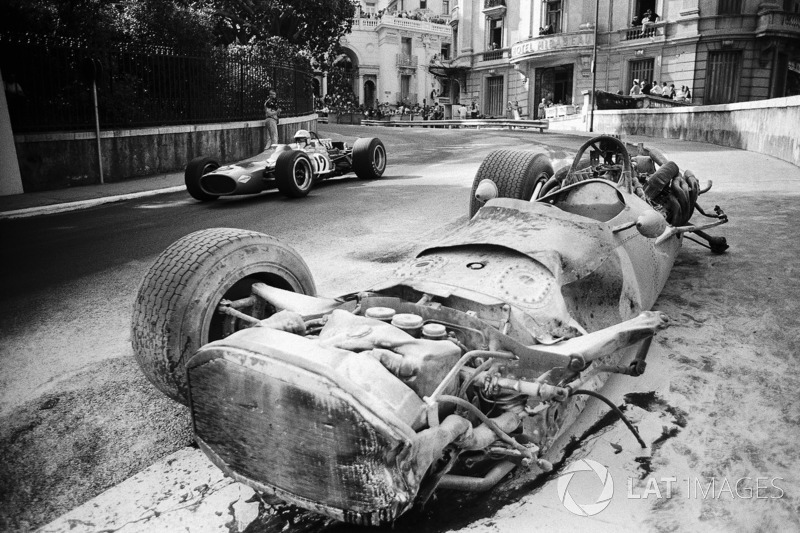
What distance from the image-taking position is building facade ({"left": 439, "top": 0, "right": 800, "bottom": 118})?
3481cm

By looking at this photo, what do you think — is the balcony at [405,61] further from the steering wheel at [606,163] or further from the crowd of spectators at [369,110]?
the steering wheel at [606,163]

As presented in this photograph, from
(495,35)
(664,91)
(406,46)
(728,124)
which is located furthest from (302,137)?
A: (406,46)

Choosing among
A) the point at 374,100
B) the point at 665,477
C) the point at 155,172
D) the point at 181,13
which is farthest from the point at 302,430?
the point at 374,100

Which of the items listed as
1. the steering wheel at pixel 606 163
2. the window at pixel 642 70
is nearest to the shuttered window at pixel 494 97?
the window at pixel 642 70

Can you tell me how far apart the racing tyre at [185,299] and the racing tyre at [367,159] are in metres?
8.87

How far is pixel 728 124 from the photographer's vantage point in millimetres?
20156

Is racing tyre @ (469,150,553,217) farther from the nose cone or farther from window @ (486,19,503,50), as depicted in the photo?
window @ (486,19,503,50)

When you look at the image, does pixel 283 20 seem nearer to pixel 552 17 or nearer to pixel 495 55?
→ pixel 552 17

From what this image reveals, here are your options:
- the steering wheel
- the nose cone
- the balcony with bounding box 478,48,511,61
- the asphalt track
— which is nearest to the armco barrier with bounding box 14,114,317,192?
the asphalt track

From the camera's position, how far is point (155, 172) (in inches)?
563

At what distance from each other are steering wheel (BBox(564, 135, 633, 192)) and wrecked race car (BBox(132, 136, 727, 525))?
1.02 m

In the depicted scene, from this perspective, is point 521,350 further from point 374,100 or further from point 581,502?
point 374,100

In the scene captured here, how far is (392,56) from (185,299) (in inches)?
2393

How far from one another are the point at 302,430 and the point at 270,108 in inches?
646
